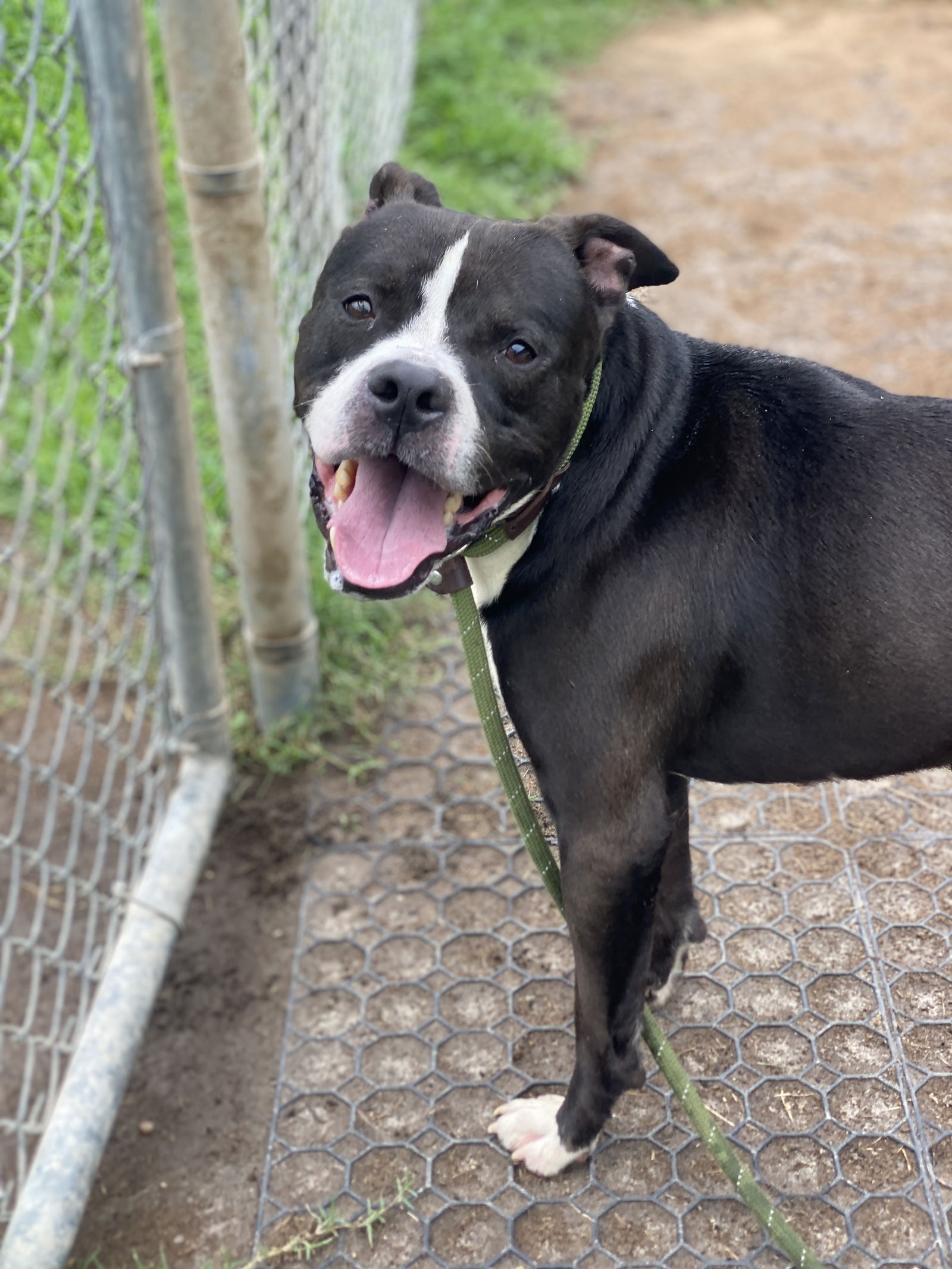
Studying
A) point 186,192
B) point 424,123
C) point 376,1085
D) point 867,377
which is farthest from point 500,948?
point 424,123

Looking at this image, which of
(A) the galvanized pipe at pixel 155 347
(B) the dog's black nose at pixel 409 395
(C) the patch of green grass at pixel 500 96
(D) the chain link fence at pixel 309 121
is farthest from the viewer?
(C) the patch of green grass at pixel 500 96

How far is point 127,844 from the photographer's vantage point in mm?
3055

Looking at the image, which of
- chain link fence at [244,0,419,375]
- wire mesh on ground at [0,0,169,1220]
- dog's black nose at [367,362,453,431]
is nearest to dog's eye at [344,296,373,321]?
dog's black nose at [367,362,453,431]

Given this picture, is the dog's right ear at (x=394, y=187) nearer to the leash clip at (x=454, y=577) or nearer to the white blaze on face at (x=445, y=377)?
the white blaze on face at (x=445, y=377)

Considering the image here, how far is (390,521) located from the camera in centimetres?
204

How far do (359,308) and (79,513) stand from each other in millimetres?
2718

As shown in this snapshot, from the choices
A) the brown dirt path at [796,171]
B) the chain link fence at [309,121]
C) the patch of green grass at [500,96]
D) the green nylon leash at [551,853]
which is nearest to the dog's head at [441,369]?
the green nylon leash at [551,853]

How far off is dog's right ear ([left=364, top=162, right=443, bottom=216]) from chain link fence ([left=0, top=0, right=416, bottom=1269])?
1.93 feet

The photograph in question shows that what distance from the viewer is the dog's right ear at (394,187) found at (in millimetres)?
2248

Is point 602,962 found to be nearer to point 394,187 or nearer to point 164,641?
point 394,187

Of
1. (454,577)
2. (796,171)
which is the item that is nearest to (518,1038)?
(454,577)

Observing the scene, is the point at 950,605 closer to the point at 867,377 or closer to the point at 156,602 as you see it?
the point at 156,602

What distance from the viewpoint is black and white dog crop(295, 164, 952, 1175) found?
Result: 78.7 inches

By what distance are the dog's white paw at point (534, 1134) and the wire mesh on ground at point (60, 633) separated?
2.94 ft
